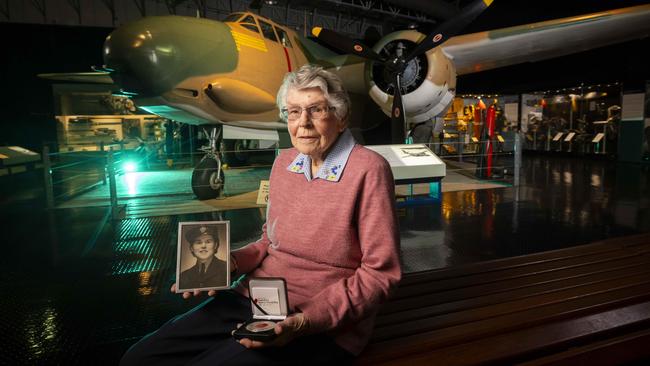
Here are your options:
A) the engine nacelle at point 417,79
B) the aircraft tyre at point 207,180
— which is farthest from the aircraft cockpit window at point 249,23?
the engine nacelle at point 417,79

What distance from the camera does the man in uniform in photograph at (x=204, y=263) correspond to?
4.12 feet

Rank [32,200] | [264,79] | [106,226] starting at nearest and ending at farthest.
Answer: [106,226] → [264,79] → [32,200]

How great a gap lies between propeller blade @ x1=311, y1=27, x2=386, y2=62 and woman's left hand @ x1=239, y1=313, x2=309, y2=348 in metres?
6.72

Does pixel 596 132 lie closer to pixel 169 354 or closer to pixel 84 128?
pixel 169 354

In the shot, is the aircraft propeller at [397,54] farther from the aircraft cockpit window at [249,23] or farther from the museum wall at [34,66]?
the museum wall at [34,66]

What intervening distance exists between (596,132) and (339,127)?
1617 centimetres

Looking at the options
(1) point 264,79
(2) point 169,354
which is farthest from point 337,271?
(1) point 264,79

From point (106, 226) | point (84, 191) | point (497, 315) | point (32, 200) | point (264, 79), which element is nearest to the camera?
point (497, 315)

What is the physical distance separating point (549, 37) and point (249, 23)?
675cm

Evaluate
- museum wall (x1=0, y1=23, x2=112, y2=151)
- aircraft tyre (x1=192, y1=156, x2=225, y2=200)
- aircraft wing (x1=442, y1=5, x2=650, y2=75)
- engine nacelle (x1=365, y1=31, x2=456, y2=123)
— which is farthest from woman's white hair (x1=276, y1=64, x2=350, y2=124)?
museum wall (x1=0, y1=23, x2=112, y2=151)

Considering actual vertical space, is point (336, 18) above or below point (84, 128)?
above

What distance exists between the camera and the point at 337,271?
1.28 metres

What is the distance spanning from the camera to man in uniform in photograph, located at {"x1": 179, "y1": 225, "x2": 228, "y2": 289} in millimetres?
1257

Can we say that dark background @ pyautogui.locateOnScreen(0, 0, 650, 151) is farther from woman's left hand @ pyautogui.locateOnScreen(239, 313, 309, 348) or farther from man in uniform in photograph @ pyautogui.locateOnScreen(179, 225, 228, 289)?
woman's left hand @ pyautogui.locateOnScreen(239, 313, 309, 348)
